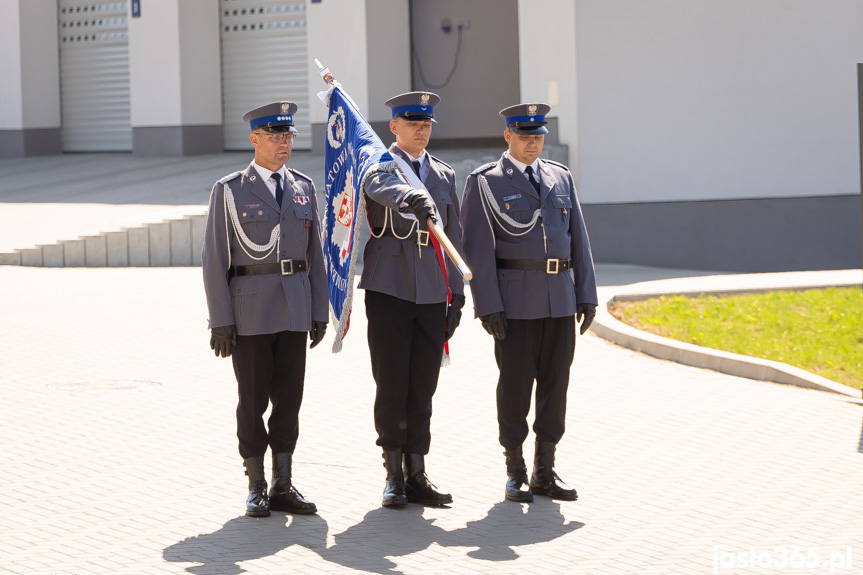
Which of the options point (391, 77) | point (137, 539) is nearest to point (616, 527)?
point (137, 539)

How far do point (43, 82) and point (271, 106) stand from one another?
22097 millimetres

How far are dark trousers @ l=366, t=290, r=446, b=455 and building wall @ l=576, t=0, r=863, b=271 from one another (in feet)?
40.6

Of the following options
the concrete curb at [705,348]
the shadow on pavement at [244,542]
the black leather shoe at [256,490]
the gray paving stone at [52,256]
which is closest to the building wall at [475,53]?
the gray paving stone at [52,256]

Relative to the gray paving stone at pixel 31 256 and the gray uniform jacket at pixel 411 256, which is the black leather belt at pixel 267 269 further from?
the gray paving stone at pixel 31 256

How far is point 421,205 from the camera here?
575 cm

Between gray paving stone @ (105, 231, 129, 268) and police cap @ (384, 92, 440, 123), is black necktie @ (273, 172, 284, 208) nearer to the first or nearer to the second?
police cap @ (384, 92, 440, 123)

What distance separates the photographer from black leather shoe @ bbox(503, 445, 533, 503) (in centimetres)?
631

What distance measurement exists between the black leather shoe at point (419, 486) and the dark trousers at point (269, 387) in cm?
61

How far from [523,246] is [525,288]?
23 cm

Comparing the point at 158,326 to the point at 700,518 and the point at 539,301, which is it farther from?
the point at 700,518

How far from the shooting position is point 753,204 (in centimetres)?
1827

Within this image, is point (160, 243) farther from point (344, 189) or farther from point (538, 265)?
point (538, 265)

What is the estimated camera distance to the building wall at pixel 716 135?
1802cm

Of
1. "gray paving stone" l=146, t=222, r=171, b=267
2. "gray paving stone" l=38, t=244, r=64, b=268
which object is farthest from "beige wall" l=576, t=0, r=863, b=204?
"gray paving stone" l=38, t=244, r=64, b=268
